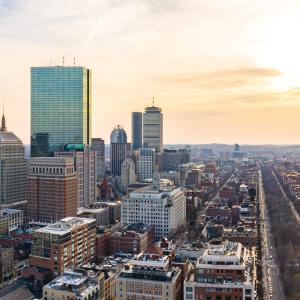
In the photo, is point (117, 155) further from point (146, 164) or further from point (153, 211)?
point (153, 211)

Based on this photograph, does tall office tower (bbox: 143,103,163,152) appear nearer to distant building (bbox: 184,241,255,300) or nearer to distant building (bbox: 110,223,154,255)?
distant building (bbox: 110,223,154,255)

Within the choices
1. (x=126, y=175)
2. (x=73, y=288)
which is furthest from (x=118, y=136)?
(x=73, y=288)

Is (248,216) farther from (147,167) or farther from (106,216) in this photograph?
(147,167)

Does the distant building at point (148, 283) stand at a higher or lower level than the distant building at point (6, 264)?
higher

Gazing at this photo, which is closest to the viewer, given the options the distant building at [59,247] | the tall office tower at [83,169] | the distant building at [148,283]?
the distant building at [148,283]

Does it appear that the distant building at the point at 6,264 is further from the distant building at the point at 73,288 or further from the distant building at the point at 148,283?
the distant building at the point at 148,283

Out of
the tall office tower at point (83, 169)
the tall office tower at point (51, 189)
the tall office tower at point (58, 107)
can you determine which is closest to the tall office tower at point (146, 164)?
the tall office tower at point (58, 107)

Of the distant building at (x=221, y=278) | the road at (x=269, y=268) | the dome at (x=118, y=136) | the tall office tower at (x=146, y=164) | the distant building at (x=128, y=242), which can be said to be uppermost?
the dome at (x=118, y=136)
